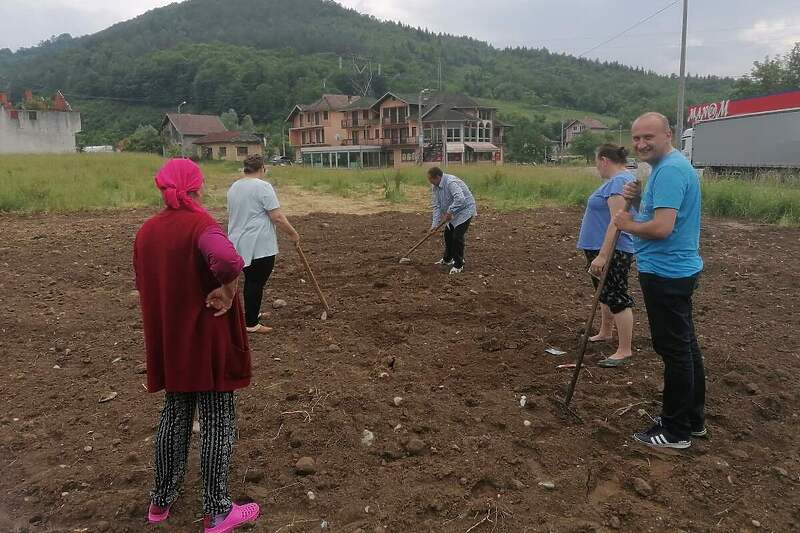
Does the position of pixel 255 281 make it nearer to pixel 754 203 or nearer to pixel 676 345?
pixel 676 345

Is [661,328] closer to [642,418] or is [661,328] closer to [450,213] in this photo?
[642,418]

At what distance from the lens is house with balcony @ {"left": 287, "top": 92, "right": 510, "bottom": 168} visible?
188 ft

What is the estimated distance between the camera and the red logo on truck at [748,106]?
25.1 metres

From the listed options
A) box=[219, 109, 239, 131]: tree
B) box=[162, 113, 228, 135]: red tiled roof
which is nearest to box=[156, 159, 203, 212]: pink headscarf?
box=[162, 113, 228, 135]: red tiled roof

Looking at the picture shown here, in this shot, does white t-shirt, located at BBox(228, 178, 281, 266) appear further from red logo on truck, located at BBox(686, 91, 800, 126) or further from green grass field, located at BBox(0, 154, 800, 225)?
red logo on truck, located at BBox(686, 91, 800, 126)

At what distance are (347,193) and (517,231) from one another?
362 inches

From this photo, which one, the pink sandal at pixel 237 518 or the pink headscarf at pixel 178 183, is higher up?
the pink headscarf at pixel 178 183

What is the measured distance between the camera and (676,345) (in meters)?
3.10

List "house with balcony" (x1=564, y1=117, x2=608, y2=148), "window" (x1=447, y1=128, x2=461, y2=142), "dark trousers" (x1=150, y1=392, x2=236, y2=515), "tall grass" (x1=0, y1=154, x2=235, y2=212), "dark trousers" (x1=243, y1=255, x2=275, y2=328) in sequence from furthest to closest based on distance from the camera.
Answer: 1. "house with balcony" (x1=564, y1=117, x2=608, y2=148)
2. "window" (x1=447, y1=128, x2=461, y2=142)
3. "tall grass" (x1=0, y1=154, x2=235, y2=212)
4. "dark trousers" (x1=243, y1=255, x2=275, y2=328)
5. "dark trousers" (x1=150, y1=392, x2=236, y2=515)

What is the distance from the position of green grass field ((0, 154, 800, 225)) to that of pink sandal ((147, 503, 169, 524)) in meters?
12.7

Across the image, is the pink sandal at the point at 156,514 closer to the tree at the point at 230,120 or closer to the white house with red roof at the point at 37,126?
the white house with red roof at the point at 37,126

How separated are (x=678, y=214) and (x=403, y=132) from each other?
57154 mm

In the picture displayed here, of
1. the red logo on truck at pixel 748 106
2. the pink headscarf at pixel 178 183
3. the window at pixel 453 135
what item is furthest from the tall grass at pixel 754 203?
the window at pixel 453 135

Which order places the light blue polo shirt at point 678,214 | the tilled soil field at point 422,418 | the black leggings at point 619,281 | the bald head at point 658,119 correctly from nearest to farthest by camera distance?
the tilled soil field at point 422,418 < the light blue polo shirt at point 678,214 < the bald head at point 658,119 < the black leggings at point 619,281
